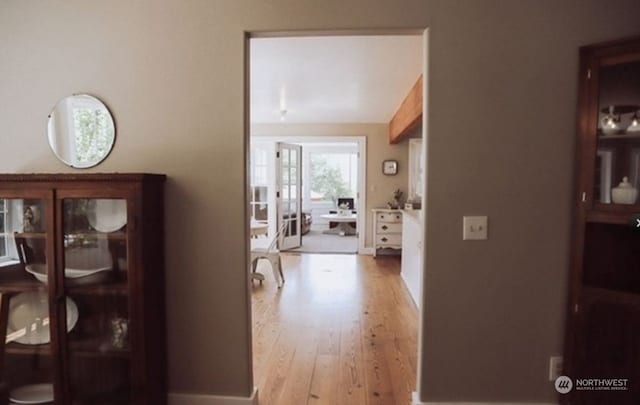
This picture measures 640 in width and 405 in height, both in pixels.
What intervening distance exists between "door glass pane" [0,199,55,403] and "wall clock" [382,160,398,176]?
5.28 m

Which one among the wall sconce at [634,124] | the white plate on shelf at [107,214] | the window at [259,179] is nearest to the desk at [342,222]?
the window at [259,179]

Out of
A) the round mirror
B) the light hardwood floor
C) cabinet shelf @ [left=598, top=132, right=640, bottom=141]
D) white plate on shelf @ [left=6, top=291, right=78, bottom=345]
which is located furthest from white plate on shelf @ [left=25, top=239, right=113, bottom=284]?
cabinet shelf @ [left=598, top=132, right=640, bottom=141]

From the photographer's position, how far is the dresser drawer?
19.1 ft

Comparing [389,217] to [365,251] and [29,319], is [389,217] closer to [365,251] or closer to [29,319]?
[365,251]

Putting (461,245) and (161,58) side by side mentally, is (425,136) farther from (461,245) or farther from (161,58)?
(161,58)

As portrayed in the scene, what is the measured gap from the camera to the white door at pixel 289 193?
6.34 metres

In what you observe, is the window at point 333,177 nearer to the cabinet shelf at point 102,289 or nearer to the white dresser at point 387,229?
the white dresser at point 387,229

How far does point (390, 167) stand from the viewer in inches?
244

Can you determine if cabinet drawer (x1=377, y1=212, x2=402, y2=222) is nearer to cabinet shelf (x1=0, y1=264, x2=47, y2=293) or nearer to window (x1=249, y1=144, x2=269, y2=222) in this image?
window (x1=249, y1=144, x2=269, y2=222)

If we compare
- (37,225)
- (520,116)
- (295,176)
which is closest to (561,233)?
(520,116)

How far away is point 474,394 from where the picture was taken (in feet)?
5.85

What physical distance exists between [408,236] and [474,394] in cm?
247

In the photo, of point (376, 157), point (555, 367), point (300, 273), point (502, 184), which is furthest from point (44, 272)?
point (376, 157)

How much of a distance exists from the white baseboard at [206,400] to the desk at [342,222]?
248 inches
